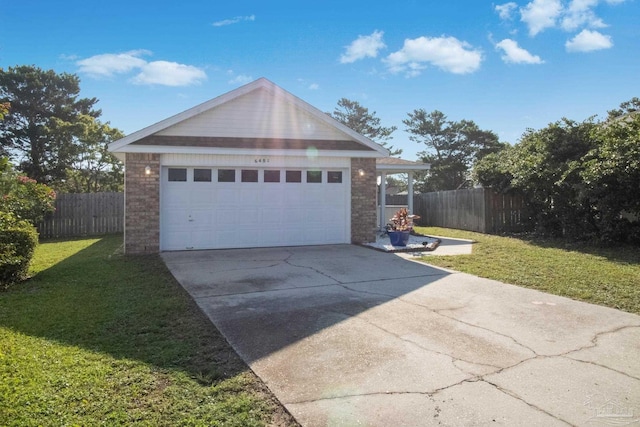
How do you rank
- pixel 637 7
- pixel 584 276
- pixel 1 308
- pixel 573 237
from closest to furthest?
pixel 1 308
pixel 584 276
pixel 637 7
pixel 573 237

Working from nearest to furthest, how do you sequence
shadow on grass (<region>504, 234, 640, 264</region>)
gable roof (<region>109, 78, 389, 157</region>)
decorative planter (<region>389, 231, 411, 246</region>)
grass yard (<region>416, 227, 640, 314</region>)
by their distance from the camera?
grass yard (<region>416, 227, 640, 314</region>) → shadow on grass (<region>504, 234, 640, 264</region>) → gable roof (<region>109, 78, 389, 157</region>) → decorative planter (<region>389, 231, 411, 246</region>)

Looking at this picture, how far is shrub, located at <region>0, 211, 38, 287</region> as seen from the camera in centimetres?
671

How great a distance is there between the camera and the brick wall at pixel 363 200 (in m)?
12.0

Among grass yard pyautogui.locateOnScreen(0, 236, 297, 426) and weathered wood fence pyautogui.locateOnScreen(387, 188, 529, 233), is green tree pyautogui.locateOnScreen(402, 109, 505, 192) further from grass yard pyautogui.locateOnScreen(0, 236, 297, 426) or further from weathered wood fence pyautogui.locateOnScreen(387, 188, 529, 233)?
grass yard pyautogui.locateOnScreen(0, 236, 297, 426)

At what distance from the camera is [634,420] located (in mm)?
2697

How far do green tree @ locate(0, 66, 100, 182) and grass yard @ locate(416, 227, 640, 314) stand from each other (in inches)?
934

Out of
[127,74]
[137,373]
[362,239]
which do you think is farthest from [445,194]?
[137,373]

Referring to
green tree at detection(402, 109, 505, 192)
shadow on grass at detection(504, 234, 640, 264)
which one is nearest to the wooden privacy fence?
shadow on grass at detection(504, 234, 640, 264)

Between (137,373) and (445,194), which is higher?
(445,194)

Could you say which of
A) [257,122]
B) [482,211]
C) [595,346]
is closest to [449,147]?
[482,211]

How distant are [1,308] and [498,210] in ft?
49.2

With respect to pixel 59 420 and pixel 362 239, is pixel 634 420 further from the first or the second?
pixel 362 239
